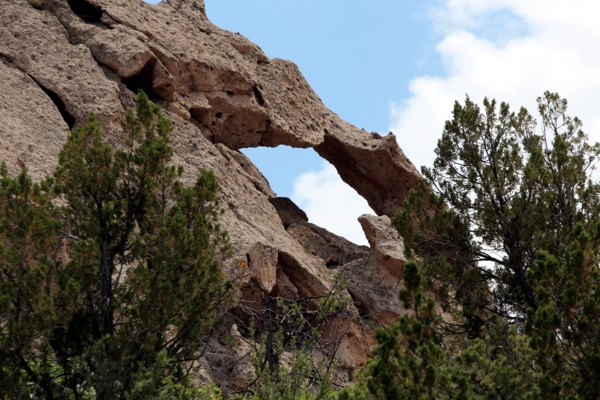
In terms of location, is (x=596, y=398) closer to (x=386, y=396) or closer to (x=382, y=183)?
(x=386, y=396)

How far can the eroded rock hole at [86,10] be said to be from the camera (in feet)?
52.7

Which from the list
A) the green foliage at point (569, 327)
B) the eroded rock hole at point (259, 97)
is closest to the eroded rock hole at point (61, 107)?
the eroded rock hole at point (259, 97)

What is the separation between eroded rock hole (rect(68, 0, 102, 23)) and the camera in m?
16.1

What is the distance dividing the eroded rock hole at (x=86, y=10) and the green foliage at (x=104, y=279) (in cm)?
695

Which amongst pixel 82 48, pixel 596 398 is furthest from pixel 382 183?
pixel 596 398

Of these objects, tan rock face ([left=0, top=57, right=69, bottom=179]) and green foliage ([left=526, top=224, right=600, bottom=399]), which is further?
tan rock face ([left=0, top=57, right=69, bottom=179])

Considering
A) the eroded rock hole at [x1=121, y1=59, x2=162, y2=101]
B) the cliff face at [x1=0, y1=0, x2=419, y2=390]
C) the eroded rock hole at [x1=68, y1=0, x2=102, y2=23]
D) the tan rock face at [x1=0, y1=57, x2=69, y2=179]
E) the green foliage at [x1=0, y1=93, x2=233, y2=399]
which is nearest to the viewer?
the green foliage at [x1=0, y1=93, x2=233, y2=399]

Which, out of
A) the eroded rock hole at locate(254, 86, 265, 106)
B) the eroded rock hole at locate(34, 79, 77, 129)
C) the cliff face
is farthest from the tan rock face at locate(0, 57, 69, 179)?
the eroded rock hole at locate(254, 86, 265, 106)

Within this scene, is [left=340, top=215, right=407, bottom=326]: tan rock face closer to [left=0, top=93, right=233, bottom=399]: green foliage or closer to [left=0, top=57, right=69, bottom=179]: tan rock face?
[left=0, top=57, right=69, bottom=179]: tan rock face

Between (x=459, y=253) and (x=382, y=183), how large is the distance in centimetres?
583

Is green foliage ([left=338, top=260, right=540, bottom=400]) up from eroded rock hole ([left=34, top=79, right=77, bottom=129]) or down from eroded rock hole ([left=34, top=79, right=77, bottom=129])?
down

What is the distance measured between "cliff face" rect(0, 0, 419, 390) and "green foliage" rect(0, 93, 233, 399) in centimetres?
274

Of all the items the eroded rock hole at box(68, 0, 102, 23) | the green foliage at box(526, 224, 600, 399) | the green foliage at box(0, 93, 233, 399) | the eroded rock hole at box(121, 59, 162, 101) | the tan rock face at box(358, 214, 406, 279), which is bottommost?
the green foliage at box(0, 93, 233, 399)

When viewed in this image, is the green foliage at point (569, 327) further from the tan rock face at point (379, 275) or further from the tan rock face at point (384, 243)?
the tan rock face at point (384, 243)
